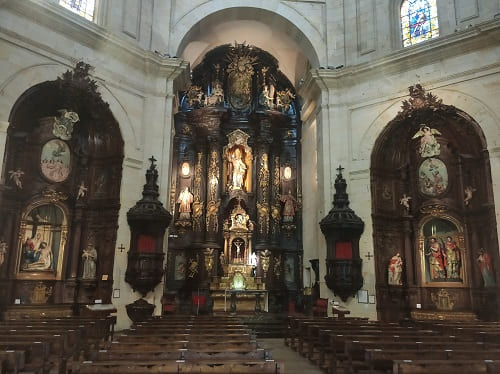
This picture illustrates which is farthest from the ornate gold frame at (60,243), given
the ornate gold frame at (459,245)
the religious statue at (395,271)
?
the ornate gold frame at (459,245)

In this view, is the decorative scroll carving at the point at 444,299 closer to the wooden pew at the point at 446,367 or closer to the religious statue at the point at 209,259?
the religious statue at the point at 209,259

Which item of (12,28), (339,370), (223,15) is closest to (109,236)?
(12,28)

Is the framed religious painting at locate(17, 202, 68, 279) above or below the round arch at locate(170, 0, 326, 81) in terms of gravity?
below

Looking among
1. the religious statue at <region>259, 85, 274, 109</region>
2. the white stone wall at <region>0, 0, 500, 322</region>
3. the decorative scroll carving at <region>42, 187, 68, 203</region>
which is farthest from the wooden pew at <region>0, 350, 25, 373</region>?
the religious statue at <region>259, 85, 274, 109</region>

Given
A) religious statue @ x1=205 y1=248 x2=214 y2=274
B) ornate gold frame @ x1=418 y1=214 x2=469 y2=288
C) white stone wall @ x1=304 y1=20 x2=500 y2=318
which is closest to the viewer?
white stone wall @ x1=304 y1=20 x2=500 y2=318

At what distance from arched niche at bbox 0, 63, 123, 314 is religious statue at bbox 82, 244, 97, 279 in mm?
85

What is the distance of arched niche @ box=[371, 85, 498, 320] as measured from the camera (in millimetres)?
13680

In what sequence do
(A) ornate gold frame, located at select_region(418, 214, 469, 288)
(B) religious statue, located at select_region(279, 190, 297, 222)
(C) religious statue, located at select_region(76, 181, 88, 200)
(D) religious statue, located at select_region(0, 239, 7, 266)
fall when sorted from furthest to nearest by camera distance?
(B) religious statue, located at select_region(279, 190, 297, 222) < (C) religious statue, located at select_region(76, 181, 88, 200) < (A) ornate gold frame, located at select_region(418, 214, 469, 288) < (D) religious statue, located at select_region(0, 239, 7, 266)

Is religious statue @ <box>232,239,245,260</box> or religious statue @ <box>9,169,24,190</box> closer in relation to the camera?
religious statue @ <box>9,169,24,190</box>

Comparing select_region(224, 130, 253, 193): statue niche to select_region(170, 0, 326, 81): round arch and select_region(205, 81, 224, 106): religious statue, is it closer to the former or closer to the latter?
select_region(205, 81, 224, 106): religious statue

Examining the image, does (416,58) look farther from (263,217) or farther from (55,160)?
(55,160)

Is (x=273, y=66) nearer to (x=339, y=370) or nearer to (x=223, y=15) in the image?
(x=223, y=15)

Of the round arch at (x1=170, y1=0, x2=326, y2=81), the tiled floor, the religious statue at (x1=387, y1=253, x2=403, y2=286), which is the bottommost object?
the tiled floor

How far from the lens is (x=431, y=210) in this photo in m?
14.9
